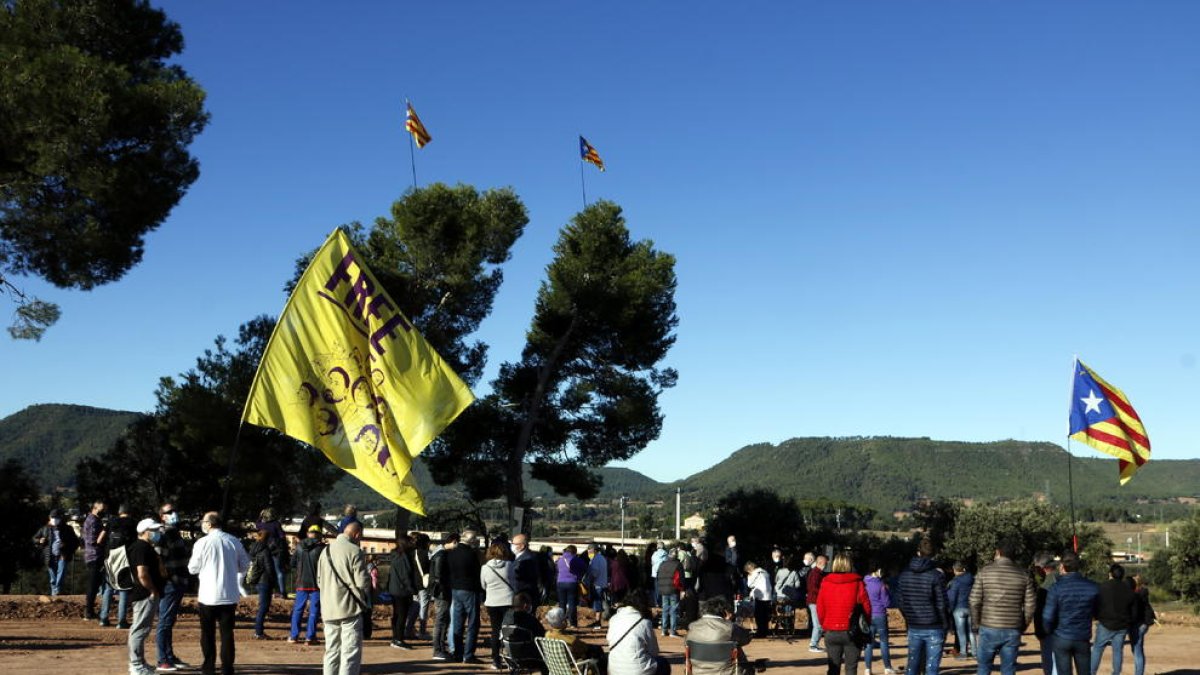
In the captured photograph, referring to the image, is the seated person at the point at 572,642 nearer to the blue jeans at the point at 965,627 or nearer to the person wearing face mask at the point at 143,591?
the person wearing face mask at the point at 143,591

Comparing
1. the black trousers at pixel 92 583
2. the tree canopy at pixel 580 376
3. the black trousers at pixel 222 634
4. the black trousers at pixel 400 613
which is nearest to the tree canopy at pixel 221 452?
the tree canopy at pixel 580 376

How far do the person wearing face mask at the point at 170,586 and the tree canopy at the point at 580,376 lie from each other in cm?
2359

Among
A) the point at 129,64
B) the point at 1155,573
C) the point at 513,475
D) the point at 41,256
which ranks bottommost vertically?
the point at 1155,573

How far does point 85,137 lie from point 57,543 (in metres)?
7.03

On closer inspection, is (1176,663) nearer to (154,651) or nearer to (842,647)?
(842,647)

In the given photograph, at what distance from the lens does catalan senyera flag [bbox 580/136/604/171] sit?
123ft

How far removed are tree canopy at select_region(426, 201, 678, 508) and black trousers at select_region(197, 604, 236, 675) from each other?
2460 centimetres

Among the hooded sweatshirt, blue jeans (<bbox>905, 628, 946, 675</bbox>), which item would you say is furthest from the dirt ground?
blue jeans (<bbox>905, 628, 946, 675</bbox>)

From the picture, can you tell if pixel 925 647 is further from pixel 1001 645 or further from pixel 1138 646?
pixel 1138 646

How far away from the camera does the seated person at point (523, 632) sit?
10656 millimetres

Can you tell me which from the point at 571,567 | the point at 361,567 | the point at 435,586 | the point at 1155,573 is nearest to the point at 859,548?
the point at 1155,573

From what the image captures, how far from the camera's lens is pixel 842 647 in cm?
1127

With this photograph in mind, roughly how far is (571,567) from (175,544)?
886 cm

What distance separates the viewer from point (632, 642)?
8.96 m
